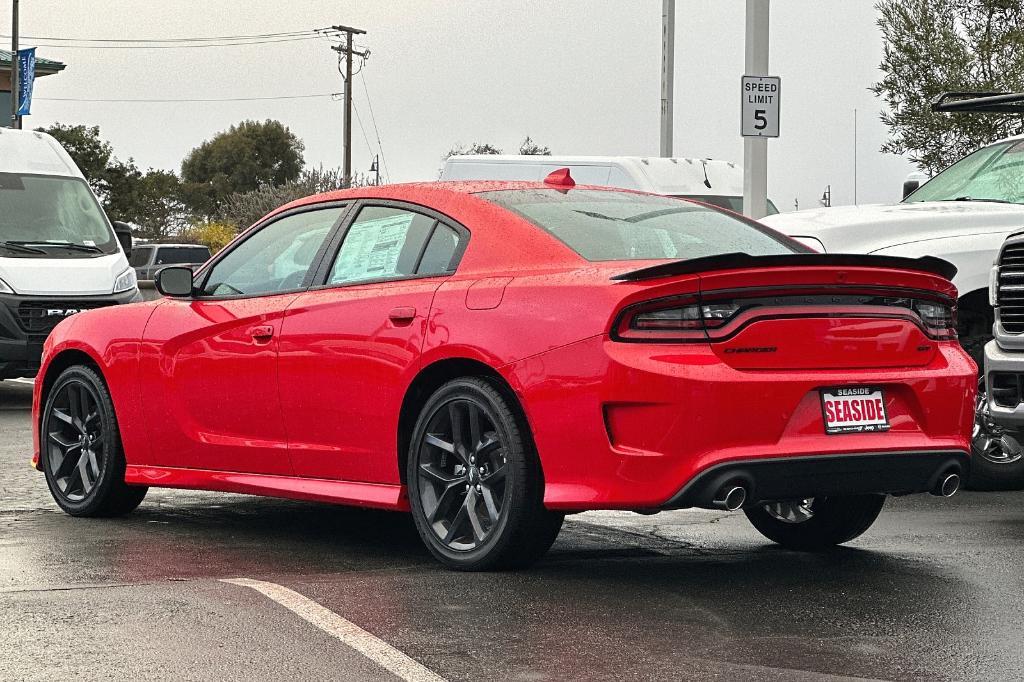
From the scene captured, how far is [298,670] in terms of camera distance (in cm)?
503

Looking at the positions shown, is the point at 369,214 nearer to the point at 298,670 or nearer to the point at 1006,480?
the point at 298,670

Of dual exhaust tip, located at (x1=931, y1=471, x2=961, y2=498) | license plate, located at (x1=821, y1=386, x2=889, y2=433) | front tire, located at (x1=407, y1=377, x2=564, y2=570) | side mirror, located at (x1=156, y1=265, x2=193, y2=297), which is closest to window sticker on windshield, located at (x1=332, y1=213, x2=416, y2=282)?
front tire, located at (x1=407, y1=377, x2=564, y2=570)

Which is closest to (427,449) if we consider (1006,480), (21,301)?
(1006,480)

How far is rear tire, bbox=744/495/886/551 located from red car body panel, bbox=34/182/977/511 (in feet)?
2.77

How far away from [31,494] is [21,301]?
6.11m

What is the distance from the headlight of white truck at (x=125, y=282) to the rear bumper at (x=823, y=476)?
420 inches

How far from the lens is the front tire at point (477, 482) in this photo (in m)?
6.40

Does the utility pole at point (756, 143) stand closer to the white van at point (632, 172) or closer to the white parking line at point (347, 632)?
the white van at point (632, 172)

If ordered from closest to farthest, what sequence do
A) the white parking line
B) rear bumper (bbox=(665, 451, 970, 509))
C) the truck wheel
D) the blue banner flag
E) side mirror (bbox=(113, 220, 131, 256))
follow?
the white parking line → rear bumper (bbox=(665, 451, 970, 509)) → the truck wheel → side mirror (bbox=(113, 220, 131, 256)) → the blue banner flag

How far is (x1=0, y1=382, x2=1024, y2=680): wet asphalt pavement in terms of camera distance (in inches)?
203

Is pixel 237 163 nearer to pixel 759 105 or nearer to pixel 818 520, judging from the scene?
pixel 759 105

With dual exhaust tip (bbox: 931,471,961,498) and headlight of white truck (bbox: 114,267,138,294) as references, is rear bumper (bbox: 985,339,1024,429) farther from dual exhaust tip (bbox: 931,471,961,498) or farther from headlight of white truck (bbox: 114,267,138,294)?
headlight of white truck (bbox: 114,267,138,294)

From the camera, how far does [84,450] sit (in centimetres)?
860

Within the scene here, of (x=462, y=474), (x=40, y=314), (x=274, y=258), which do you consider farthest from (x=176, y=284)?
(x=40, y=314)
